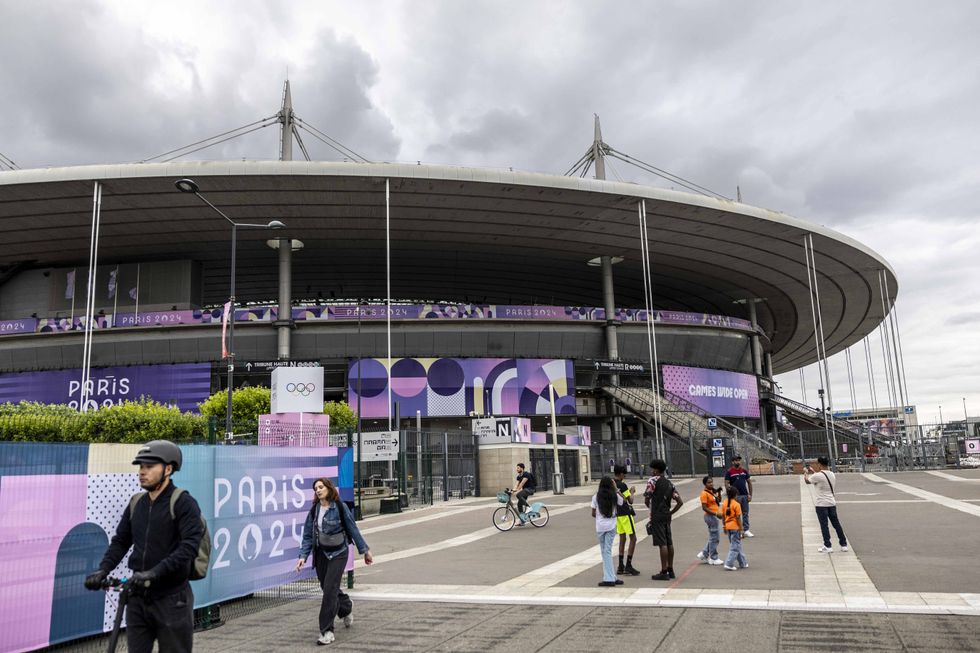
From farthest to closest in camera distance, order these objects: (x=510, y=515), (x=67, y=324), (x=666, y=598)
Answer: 1. (x=67, y=324)
2. (x=510, y=515)
3. (x=666, y=598)

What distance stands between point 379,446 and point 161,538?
73.3 ft

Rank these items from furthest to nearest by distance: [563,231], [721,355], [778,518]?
[721,355] < [563,231] < [778,518]

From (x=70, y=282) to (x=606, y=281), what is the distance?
138 ft

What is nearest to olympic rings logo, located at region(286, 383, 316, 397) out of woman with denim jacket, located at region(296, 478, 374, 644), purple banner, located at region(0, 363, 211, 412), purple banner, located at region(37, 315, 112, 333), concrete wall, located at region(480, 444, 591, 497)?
concrete wall, located at region(480, 444, 591, 497)

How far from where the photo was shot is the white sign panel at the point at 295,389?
36031 millimetres

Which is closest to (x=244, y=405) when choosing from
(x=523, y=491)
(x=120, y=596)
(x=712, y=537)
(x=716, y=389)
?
(x=523, y=491)

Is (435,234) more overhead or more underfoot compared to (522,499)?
more overhead

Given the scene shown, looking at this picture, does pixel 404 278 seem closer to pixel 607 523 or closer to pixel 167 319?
pixel 167 319

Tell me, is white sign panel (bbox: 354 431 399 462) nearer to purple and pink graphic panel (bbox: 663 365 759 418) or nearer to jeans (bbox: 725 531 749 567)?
jeans (bbox: 725 531 749 567)

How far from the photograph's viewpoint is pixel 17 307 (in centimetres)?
5778

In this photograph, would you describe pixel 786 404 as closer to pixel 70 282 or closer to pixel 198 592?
pixel 70 282

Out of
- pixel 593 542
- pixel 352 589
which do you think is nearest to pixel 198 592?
pixel 352 589

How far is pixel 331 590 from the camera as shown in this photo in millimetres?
7773

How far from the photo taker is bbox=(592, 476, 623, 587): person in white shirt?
10.4m
